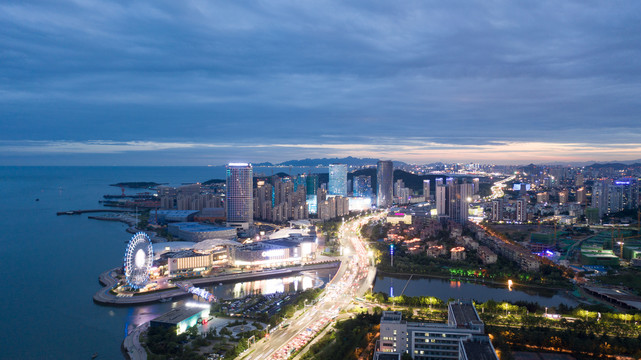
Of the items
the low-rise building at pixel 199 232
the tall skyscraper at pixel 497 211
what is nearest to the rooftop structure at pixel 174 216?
the low-rise building at pixel 199 232

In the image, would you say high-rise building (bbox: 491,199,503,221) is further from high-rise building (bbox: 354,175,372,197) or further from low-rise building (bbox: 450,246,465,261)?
high-rise building (bbox: 354,175,372,197)

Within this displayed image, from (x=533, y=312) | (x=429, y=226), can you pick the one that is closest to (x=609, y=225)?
(x=429, y=226)

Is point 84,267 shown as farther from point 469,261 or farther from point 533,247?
point 533,247

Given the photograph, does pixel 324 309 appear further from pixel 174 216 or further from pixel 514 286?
pixel 174 216

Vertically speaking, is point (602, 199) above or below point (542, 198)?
above

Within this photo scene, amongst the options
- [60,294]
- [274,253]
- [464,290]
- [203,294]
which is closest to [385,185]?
[274,253]

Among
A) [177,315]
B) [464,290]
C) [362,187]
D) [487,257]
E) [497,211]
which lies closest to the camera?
[177,315]

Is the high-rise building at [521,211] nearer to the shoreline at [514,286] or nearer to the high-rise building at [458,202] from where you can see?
the high-rise building at [458,202]

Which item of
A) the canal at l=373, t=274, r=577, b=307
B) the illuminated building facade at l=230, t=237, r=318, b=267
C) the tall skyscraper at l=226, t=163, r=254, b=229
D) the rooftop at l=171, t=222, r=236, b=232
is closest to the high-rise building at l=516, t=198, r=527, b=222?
the canal at l=373, t=274, r=577, b=307
